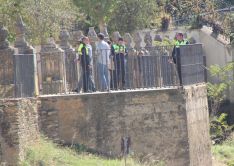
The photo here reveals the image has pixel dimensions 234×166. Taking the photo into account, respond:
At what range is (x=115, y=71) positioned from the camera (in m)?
18.8

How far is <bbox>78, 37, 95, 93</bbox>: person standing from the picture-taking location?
17.9 m

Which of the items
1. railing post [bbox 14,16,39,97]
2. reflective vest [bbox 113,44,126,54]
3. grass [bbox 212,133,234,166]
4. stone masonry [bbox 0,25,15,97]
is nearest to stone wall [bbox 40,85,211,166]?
railing post [bbox 14,16,39,97]

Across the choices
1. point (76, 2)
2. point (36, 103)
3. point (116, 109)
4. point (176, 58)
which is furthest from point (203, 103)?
point (76, 2)

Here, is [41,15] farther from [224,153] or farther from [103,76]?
[103,76]

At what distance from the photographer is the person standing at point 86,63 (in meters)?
17.9

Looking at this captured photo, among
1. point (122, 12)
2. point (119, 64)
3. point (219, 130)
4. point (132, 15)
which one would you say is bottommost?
point (219, 130)

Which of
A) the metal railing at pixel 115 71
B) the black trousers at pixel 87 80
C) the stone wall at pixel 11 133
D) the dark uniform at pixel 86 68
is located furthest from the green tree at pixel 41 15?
the stone wall at pixel 11 133

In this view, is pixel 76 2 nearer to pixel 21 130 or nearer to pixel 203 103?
pixel 203 103

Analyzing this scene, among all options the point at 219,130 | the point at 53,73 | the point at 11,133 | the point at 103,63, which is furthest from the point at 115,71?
the point at 219,130

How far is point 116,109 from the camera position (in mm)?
17484

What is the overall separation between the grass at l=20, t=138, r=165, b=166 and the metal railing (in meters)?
2.07

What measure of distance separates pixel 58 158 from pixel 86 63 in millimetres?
3513

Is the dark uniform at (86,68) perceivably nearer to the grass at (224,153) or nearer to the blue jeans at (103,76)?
the blue jeans at (103,76)

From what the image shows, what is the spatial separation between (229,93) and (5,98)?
18.8 metres
